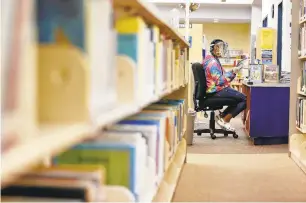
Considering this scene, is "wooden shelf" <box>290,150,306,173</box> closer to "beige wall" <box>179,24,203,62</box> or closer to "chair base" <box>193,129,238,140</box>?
"chair base" <box>193,129,238,140</box>

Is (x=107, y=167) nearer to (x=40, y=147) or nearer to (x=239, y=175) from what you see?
(x=40, y=147)

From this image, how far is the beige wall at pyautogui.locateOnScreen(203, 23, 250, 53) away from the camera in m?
15.5

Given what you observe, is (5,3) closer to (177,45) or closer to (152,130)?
(152,130)

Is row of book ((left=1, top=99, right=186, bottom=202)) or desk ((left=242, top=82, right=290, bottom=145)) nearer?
row of book ((left=1, top=99, right=186, bottom=202))

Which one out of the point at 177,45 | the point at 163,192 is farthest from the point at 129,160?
the point at 177,45

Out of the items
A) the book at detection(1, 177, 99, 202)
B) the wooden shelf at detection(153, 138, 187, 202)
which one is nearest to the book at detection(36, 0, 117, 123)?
the book at detection(1, 177, 99, 202)

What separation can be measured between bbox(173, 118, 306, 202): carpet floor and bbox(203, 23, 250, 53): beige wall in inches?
414

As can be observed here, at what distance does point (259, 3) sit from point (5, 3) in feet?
39.8

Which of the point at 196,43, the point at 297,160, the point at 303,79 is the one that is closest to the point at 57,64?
the point at 297,160

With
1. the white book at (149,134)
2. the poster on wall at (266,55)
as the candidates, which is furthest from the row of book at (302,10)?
the poster on wall at (266,55)

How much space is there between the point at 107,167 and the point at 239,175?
2442 millimetres

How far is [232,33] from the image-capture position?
51.2 ft

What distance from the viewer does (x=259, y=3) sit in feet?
40.2

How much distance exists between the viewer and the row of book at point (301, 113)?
4328 mm
